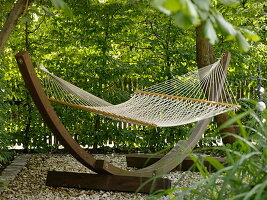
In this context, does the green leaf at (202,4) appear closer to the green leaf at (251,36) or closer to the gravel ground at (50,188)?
the green leaf at (251,36)

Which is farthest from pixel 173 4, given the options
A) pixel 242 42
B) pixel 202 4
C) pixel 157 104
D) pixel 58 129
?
pixel 157 104

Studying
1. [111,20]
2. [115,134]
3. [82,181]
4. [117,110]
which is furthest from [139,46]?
[82,181]

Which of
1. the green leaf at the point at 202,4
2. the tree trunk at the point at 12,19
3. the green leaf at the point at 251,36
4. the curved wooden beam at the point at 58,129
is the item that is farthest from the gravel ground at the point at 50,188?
the green leaf at the point at 202,4

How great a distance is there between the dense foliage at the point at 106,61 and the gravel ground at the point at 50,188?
53 cm

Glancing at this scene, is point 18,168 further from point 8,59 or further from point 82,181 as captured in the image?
point 8,59

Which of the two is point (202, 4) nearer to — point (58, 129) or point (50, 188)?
point (58, 129)

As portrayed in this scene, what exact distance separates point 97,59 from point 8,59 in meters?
0.99

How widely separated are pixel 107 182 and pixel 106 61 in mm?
2089

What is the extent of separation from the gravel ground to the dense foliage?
1.73 feet

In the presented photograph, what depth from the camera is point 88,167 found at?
326 cm

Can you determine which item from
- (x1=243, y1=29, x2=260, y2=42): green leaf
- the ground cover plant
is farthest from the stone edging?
(x1=243, y1=29, x2=260, y2=42): green leaf

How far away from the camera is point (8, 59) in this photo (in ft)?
16.4

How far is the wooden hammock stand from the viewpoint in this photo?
2969mm

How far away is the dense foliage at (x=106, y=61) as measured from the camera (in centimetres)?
509
